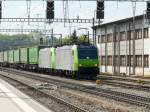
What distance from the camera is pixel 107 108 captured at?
20.0 meters

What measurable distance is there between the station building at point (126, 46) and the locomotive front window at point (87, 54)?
15402 millimetres

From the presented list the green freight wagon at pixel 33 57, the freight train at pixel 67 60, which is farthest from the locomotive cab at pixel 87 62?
the green freight wagon at pixel 33 57

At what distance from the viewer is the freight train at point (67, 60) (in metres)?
44.7

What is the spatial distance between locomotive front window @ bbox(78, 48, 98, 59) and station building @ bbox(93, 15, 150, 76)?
A: 15402 mm

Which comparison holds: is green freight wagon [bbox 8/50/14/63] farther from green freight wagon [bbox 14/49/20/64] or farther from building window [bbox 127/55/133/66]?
building window [bbox 127/55/133/66]

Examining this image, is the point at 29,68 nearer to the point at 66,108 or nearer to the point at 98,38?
the point at 98,38

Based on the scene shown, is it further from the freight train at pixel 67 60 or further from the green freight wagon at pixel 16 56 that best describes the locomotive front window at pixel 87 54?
the green freight wagon at pixel 16 56

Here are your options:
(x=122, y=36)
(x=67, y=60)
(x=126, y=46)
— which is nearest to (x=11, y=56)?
(x=122, y=36)

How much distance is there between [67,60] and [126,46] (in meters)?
21.4

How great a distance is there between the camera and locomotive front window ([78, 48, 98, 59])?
1767 inches

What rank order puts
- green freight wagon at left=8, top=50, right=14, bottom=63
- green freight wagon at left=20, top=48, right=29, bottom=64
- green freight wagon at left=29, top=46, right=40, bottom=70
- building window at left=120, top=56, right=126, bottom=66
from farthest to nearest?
1. green freight wagon at left=8, top=50, right=14, bottom=63
2. green freight wagon at left=20, top=48, right=29, bottom=64
3. green freight wagon at left=29, top=46, right=40, bottom=70
4. building window at left=120, top=56, right=126, bottom=66

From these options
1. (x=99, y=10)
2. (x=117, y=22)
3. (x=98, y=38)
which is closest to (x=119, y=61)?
(x=117, y=22)

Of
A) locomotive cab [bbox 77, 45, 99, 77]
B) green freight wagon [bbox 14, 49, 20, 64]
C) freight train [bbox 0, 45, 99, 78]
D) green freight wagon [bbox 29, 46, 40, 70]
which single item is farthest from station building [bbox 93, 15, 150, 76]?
locomotive cab [bbox 77, 45, 99, 77]

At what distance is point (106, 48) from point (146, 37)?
16.4 m
